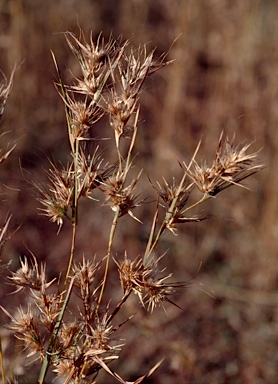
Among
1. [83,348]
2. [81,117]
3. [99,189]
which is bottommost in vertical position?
[83,348]

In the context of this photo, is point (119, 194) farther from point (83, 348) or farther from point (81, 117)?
point (83, 348)

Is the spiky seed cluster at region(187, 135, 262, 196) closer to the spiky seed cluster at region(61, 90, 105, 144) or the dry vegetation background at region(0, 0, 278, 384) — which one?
the spiky seed cluster at region(61, 90, 105, 144)

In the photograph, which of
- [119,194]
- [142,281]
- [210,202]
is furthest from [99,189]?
[210,202]

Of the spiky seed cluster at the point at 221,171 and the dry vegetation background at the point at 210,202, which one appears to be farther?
the dry vegetation background at the point at 210,202

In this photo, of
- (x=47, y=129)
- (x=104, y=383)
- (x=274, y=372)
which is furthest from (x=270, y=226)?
(x=47, y=129)

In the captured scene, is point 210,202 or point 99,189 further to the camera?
point 210,202

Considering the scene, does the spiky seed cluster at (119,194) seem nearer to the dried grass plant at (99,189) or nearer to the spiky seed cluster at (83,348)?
the dried grass plant at (99,189)

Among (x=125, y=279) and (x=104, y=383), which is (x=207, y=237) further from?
(x=125, y=279)

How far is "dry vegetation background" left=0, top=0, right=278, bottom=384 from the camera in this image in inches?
102

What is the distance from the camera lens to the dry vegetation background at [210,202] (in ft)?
8.52

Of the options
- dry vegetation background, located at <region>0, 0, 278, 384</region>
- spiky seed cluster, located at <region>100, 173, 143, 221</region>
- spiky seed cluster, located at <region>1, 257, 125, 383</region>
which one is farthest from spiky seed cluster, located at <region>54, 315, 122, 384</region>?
dry vegetation background, located at <region>0, 0, 278, 384</region>

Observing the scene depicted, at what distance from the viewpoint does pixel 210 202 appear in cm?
319

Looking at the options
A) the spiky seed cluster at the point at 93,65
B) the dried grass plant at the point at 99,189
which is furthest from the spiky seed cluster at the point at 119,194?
the spiky seed cluster at the point at 93,65

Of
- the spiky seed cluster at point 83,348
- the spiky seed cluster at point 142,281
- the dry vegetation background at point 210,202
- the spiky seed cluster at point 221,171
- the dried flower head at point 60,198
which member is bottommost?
the dry vegetation background at point 210,202
